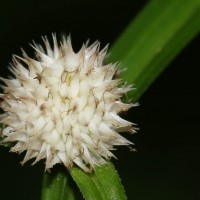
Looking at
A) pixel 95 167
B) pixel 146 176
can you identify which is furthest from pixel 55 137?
pixel 146 176

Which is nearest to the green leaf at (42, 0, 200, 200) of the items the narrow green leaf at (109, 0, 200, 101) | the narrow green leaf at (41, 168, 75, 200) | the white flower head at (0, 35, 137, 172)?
the narrow green leaf at (109, 0, 200, 101)

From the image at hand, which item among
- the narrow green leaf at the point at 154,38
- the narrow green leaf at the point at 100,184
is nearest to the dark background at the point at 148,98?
the narrow green leaf at the point at 154,38

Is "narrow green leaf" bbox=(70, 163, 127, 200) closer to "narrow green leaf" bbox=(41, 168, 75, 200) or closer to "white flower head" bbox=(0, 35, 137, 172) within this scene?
"white flower head" bbox=(0, 35, 137, 172)

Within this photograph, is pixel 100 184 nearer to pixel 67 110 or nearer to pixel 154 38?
pixel 67 110

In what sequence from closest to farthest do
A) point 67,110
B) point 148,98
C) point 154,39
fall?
1. point 67,110
2. point 154,39
3. point 148,98

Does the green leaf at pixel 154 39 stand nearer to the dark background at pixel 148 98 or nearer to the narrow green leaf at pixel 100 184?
the narrow green leaf at pixel 100 184

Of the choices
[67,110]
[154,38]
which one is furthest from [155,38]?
[67,110]

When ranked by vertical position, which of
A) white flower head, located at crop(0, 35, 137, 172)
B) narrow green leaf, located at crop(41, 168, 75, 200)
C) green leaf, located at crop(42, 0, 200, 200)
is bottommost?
narrow green leaf, located at crop(41, 168, 75, 200)
